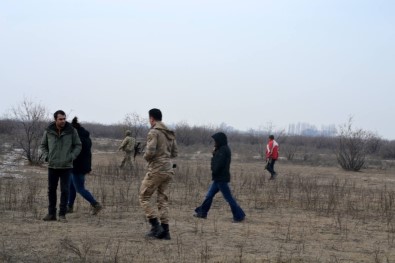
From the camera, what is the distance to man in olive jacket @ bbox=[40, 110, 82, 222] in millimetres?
8945

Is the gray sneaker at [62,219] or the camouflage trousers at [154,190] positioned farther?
the gray sneaker at [62,219]

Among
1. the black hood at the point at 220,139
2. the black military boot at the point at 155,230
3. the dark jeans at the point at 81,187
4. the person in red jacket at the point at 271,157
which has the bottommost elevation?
the black military boot at the point at 155,230

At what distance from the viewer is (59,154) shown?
8.95 m

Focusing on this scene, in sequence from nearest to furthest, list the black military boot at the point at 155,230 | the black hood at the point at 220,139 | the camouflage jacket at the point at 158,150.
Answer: the camouflage jacket at the point at 158,150, the black military boot at the point at 155,230, the black hood at the point at 220,139

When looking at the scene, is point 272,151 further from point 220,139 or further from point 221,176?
point 221,176

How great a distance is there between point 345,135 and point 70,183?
2258cm

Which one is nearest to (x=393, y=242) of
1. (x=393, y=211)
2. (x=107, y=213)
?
(x=393, y=211)

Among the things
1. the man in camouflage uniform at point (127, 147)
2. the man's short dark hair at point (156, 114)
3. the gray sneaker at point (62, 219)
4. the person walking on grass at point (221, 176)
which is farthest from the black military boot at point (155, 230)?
the man in camouflage uniform at point (127, 147)

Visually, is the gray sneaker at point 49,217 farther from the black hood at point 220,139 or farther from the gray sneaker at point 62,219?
the black hood at point 220,139

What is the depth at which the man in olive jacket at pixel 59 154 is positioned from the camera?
8.95 m

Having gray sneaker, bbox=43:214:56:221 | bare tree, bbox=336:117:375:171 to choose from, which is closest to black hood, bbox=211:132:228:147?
gray sneaker, bbox=43:214:56:221

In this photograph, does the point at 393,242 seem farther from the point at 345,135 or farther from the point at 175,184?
the point at 345,135

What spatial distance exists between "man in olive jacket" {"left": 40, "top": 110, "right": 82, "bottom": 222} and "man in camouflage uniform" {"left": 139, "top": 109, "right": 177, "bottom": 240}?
71.1 inches

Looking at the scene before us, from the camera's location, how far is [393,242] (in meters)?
8.72
